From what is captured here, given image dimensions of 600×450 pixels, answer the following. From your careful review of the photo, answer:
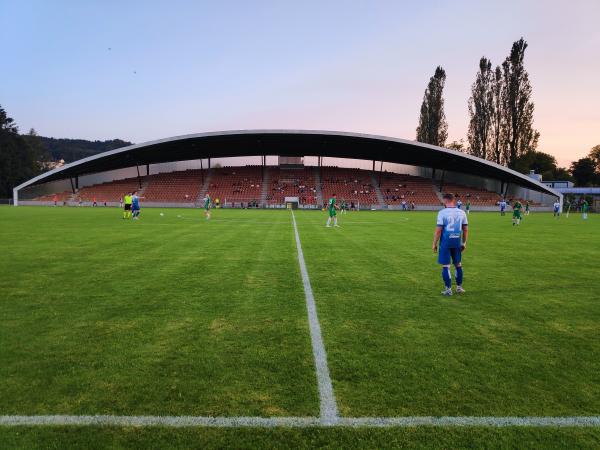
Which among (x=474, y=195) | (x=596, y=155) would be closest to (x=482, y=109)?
(x=474, y=195)

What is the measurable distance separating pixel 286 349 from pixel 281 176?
6418 centimetres

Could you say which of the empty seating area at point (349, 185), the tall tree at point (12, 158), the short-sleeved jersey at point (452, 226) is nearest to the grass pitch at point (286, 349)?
the short-sleeved jersey at point (452, 226)

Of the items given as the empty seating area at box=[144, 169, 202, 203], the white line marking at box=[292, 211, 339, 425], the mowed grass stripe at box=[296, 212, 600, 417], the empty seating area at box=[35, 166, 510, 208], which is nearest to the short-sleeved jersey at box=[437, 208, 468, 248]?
the mowed grass stripe at box=[296, 212, 600, 417]

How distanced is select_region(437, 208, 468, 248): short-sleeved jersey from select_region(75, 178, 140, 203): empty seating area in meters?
61.8

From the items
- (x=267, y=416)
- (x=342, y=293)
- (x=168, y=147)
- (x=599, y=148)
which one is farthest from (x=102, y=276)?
(x=599, y=148)

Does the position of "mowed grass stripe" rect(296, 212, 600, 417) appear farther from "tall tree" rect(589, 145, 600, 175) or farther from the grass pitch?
"tall tree" rect(589, 145, 600, 175)

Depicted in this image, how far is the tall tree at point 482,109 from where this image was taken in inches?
2485

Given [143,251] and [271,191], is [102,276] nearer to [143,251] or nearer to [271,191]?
[143,251]

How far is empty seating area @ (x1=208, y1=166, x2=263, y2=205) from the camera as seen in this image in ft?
205

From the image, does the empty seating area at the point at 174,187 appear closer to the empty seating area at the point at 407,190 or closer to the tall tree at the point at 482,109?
the empty seating area at the point at 407,190

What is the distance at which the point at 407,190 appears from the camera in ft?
213

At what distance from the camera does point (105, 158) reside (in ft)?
191

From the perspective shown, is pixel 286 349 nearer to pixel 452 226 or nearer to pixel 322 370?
pixel 322 370

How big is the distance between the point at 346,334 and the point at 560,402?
7.47ft
